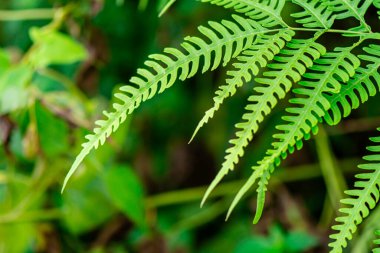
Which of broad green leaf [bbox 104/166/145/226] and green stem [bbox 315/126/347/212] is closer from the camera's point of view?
broad green leaf [bbox 104/166/145/226]

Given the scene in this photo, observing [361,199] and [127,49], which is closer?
[361,199]

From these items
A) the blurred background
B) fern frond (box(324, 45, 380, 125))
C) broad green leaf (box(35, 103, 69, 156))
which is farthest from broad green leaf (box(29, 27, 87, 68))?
fern frond (box(324, 45, 380, 125))

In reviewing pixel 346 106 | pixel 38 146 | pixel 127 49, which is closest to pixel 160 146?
pixel 127 49

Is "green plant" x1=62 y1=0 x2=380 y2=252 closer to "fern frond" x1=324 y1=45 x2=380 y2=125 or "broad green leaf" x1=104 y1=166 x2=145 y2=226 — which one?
"fern frond" x1=324 y1=45 x2=380 y2=125

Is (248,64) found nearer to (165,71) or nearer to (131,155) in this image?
(165,71)

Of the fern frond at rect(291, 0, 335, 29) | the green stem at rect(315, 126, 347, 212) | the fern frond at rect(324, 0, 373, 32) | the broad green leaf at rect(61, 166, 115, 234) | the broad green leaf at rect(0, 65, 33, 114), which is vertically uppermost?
the fern frond at rect(324, 0, 373, 32)

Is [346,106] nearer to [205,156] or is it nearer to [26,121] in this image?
[26,121]
